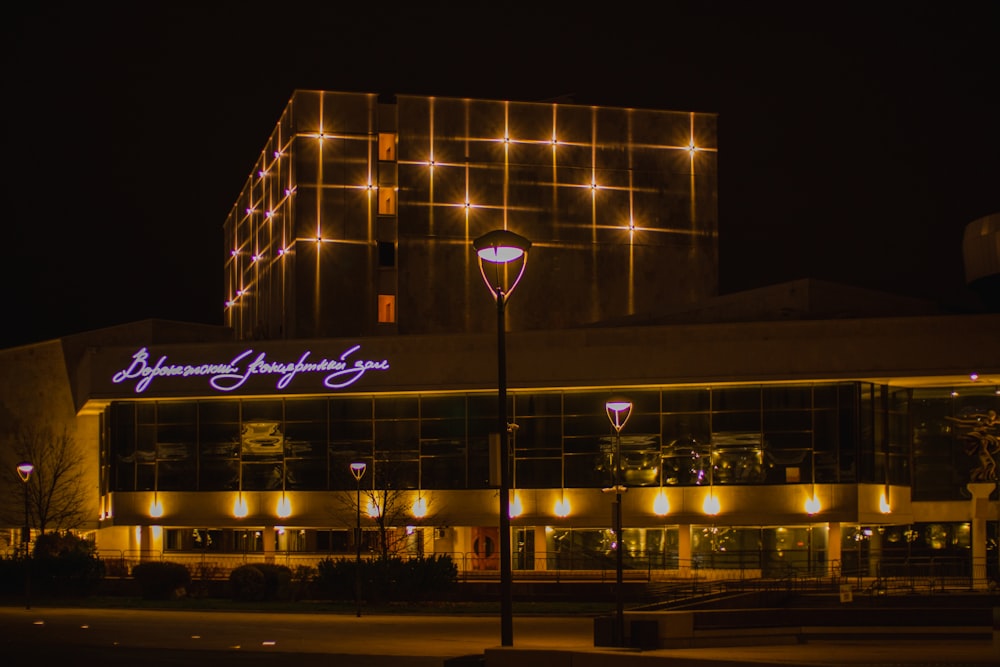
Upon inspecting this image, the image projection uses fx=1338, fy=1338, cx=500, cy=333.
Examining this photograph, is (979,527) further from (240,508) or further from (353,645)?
(353,645)

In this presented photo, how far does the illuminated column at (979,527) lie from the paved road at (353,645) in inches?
478

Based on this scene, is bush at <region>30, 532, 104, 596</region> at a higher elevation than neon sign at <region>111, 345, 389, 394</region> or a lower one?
lower

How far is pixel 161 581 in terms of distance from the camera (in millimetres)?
47094

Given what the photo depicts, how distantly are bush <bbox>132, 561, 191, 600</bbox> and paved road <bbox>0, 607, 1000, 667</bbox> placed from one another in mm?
5070

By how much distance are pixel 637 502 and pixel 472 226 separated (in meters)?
22.4

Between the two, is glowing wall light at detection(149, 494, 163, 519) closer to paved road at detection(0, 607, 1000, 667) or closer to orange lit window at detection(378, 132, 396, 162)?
paved road at detection(0, 607, 1000, 667)

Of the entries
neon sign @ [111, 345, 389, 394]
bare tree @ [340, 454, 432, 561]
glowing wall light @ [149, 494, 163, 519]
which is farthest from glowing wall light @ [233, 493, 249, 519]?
neon sign @ [111, 345, 389, 394]

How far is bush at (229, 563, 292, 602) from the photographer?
45.9 meters

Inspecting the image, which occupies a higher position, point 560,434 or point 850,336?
point 850,336

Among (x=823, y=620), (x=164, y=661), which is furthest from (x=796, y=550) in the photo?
(x=164, y=661)

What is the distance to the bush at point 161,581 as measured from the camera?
4709 cm

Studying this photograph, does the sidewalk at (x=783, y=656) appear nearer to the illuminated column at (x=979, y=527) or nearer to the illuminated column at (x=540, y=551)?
the illuminated column at (x=979, y=527)

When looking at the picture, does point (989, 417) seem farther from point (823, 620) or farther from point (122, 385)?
point (122, 385)

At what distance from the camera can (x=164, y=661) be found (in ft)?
82.2
